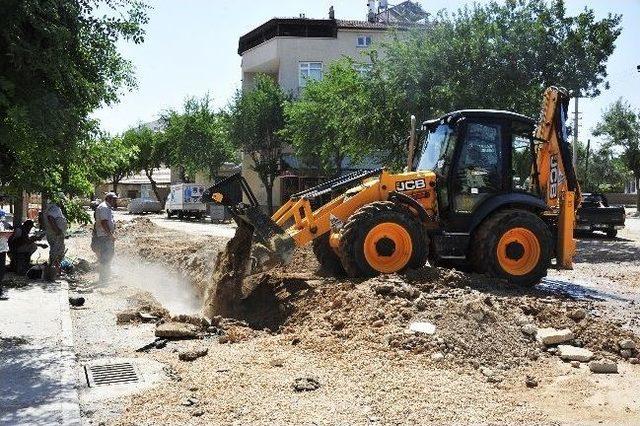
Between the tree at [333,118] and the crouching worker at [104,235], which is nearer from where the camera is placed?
the crouching worker at [104,235]

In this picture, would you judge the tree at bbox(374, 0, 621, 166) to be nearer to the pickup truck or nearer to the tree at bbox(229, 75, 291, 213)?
the pickup truck

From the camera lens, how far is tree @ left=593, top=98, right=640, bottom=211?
47.9m

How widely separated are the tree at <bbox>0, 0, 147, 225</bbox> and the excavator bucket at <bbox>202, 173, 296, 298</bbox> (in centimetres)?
216

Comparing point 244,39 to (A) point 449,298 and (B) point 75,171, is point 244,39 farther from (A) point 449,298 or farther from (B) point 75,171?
(A) point 449,298

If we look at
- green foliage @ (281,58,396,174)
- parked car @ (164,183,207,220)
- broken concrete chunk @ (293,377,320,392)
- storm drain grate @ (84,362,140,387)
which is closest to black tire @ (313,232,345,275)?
storm drain grate @ (84,362,140,387)

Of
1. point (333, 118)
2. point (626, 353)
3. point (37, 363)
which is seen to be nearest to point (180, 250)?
point (37, 363)

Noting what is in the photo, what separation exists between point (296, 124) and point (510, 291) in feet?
89.2

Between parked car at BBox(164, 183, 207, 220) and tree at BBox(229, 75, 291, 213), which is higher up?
tree at BBox(229, 75, 291, 213)

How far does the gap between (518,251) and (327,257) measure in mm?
3109

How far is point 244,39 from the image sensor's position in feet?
164

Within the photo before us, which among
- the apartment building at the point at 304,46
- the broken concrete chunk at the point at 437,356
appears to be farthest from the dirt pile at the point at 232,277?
the apartment building at the point at 304,46

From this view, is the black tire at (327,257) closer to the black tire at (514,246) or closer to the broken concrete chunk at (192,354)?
the black tire at (514,246)

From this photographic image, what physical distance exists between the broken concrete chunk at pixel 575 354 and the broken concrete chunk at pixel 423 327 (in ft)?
4.50

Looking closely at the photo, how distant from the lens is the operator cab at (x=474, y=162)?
Result: 1153cm
